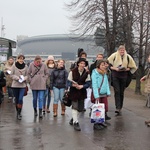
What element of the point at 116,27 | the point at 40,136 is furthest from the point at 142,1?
the point at 40,136

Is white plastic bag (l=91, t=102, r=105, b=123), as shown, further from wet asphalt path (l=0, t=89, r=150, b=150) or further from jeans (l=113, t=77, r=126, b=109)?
jeans (l=113, t=77, r=126, b=109)

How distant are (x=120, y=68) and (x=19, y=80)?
2850 mm

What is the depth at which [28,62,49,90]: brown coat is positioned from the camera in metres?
8.59

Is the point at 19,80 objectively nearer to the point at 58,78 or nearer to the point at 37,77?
the point at 37,77

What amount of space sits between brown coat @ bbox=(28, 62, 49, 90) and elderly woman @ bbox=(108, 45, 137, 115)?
6.40 ft

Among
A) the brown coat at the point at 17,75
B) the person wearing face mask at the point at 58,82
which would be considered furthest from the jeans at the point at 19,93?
the person wearing face mask at the point at 58,82

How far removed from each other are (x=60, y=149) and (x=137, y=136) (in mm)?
1906

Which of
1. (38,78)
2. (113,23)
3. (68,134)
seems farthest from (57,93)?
(113,23)

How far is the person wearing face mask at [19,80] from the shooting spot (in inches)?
332

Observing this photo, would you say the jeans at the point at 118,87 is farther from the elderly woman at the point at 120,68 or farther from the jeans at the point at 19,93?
the jeans at the point at 19,93

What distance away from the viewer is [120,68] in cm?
862

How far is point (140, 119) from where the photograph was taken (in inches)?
331

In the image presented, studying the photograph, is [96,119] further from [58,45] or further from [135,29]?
[58,45]

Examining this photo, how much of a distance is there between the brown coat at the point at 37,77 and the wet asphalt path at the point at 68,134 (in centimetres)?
91
